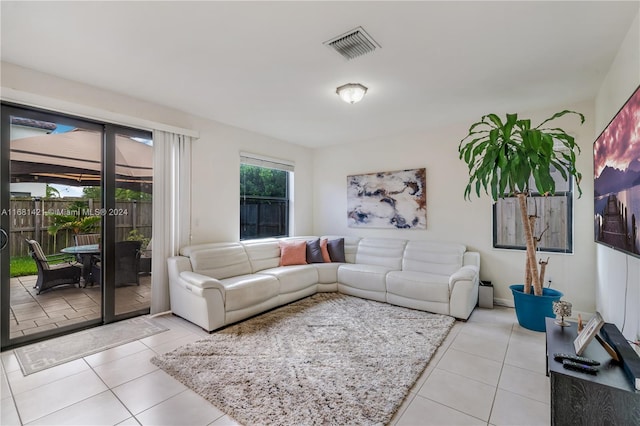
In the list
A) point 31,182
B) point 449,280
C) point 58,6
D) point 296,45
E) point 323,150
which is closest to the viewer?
point 58,6

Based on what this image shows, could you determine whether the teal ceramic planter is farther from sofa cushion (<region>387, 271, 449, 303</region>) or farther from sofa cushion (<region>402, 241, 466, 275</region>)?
sofa cushion (<region>402, 241, 466, 275</region>)

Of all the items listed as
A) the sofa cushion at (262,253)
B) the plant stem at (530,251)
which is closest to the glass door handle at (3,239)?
the sofa cushion at (262,253)

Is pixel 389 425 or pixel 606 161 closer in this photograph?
pixel 389 425

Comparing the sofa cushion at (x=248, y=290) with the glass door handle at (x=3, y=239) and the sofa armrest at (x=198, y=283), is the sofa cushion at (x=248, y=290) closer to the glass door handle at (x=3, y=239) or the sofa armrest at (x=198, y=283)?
the sofa armrest at (x=198, y=283)

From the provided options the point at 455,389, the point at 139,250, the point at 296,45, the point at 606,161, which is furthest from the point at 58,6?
the point at 606,161

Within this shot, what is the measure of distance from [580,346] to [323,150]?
15.7 feet

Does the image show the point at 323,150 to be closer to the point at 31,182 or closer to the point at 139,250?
the point at 139,250

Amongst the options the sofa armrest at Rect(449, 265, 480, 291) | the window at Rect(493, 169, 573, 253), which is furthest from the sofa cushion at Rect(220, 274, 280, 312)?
the window at Rect(493, 169, 573, 253)

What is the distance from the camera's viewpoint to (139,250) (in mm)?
3463

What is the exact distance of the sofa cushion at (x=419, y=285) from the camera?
342cm

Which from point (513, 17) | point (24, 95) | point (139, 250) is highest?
point (513, 17)

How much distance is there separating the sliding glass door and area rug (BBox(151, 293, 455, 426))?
1.35m

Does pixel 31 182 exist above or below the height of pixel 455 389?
above

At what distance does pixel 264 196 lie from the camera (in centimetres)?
507
